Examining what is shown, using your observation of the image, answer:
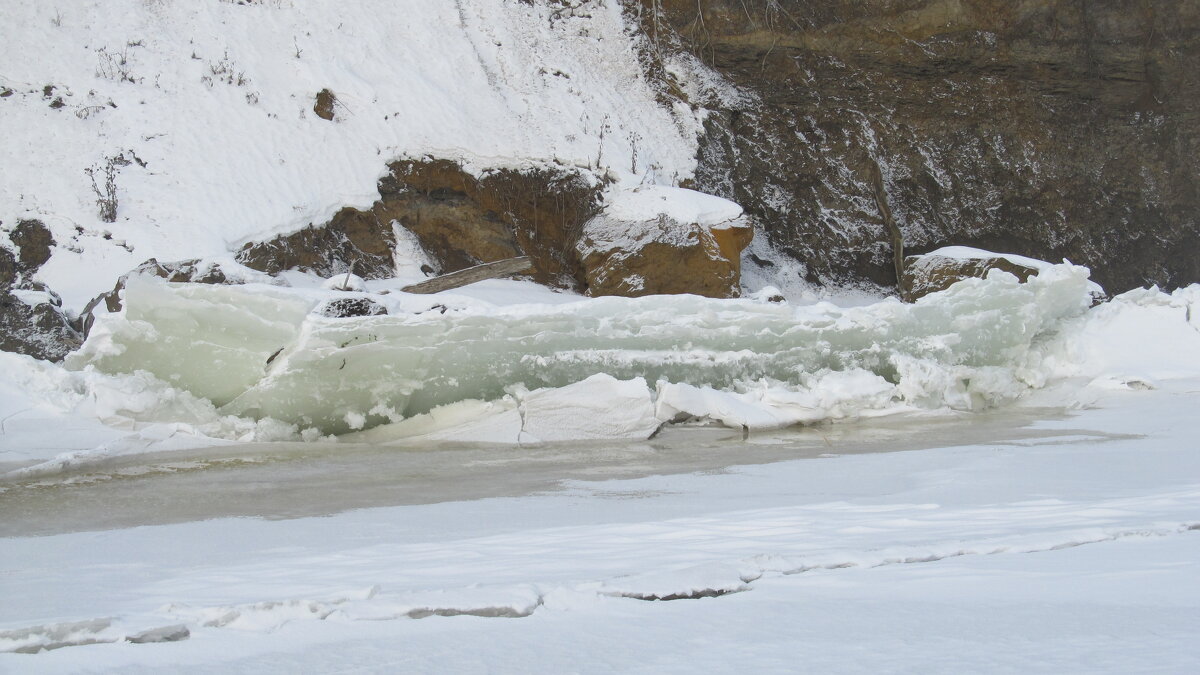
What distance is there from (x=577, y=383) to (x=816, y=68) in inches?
321

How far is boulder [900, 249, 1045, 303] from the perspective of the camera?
9.51m

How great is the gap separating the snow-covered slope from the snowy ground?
665cm

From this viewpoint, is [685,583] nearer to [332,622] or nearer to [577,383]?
[332,622]

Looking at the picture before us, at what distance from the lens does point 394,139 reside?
10672mm

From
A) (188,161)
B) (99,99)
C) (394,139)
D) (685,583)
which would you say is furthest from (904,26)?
(685,583)

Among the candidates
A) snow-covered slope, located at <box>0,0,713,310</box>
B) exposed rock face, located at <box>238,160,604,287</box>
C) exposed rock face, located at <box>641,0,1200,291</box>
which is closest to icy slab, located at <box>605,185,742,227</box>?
exposed rock face, located at <box>238,160,604,287</box>

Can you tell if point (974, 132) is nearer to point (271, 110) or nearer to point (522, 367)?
point (271, 110)

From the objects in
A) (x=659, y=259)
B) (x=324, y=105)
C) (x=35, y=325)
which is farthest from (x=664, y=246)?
(x=35, y=325)

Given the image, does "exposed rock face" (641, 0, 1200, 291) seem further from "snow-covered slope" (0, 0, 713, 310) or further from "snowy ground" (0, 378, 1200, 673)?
"snowy ground" (0, 378, 1200, 673)

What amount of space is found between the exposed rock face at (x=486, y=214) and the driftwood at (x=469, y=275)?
94cm

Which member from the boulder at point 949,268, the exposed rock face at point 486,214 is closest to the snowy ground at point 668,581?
the boulder at point 949,268

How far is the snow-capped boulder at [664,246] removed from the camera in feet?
31.6

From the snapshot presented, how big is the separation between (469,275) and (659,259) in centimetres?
189

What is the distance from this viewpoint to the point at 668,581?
1.79m
